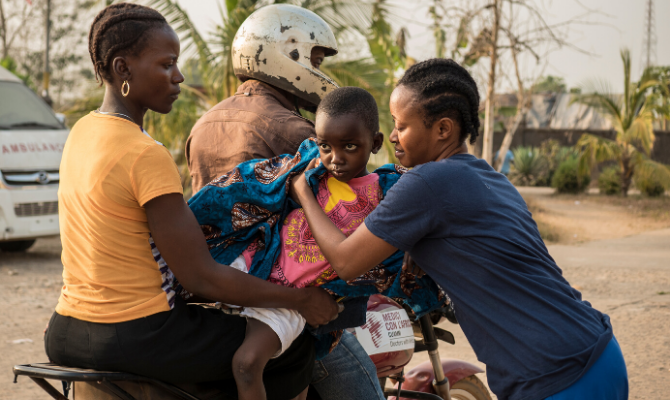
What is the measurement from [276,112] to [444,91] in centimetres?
90

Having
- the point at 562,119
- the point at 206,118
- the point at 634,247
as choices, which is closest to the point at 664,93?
the point at 562,119

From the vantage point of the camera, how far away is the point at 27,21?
25047mm

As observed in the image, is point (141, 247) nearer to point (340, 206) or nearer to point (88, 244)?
point (88, 244)

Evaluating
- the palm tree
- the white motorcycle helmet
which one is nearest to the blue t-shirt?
the white motorcycle helmet

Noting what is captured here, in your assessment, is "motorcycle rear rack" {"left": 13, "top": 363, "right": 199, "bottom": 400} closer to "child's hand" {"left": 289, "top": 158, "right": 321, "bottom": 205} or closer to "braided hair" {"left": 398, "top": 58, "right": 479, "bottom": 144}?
"child's hand" {"left": 289, "top": 158, "right": 321, "bottom": 205}

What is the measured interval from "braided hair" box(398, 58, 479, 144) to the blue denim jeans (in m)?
0.94

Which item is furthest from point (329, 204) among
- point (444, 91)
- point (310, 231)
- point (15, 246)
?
point (15, 246)

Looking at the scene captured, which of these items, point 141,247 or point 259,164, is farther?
point 259,164

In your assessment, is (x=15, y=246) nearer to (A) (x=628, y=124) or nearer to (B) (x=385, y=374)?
(B) (x=385, y=374)

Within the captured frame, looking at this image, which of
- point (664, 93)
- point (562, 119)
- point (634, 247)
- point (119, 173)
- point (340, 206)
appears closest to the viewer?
point (119, 173)

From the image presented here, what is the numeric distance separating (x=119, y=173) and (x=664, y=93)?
1991 cm

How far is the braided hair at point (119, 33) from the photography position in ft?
6.05

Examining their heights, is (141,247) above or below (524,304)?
above

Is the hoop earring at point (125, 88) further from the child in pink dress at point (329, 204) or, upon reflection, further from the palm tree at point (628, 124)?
the palm tree at point (628, 124)
